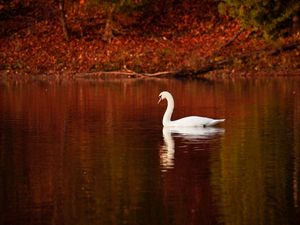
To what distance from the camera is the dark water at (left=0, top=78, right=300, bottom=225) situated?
13.7 meters

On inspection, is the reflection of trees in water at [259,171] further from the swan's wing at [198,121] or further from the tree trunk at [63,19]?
the tree trunk at [63,19]

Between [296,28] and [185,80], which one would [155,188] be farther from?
[296,28]

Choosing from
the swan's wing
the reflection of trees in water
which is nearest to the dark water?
the reflection of trees in water

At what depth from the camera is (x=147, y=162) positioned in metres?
17.9

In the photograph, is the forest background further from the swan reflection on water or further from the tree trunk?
the swan reflection on water

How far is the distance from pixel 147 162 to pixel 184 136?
A: 13.9ft

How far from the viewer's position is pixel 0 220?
13305mm

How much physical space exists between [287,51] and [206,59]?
3.15 metres

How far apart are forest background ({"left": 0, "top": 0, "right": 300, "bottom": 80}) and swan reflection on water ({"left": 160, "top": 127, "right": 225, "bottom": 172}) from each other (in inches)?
634

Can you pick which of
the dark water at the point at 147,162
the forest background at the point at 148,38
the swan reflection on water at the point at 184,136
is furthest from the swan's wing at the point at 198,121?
the forest background at the point at 148,38

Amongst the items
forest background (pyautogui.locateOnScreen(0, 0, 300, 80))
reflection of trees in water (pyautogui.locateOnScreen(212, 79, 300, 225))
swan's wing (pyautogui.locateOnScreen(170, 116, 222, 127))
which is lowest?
reflection of trees in water (pyautogui.locateOnScreen(212, 79, 300, 225))

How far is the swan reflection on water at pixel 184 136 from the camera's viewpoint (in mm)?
18812

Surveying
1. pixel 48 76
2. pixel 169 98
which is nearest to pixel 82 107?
pixel 169 98

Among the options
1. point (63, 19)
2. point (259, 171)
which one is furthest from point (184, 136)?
point (63, 19)
